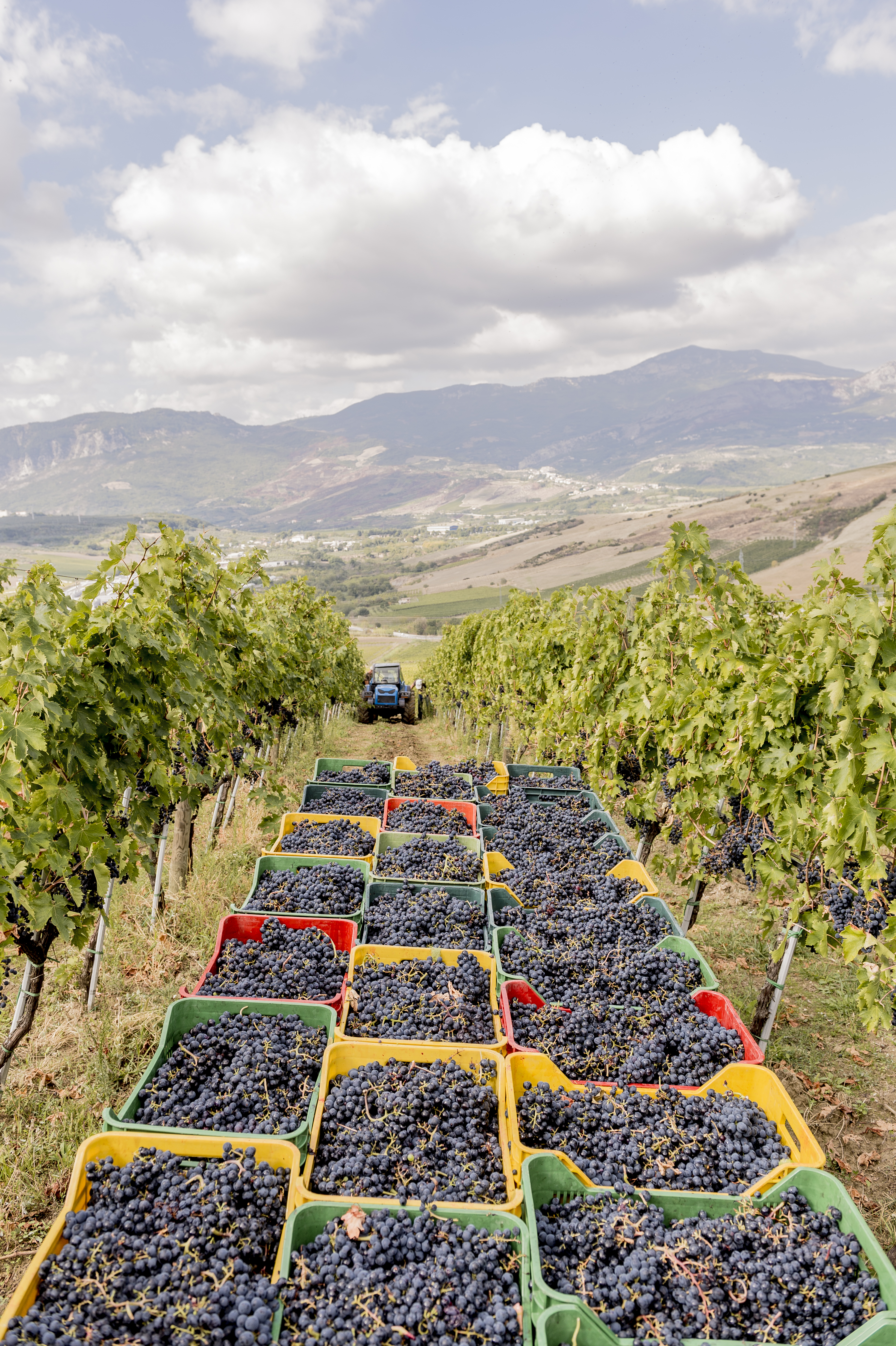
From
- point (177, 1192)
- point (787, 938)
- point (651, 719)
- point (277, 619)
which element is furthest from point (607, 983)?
point (277, 619)

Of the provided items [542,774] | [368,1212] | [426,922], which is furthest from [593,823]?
[368,1212]

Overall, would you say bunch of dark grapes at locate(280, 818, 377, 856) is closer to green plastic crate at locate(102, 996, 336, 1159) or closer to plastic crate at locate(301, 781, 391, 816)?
plastic crate at locate(301, 781, 391, 816)

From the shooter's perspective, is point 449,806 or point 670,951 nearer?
point 670,951

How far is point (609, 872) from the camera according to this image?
5.85 metres

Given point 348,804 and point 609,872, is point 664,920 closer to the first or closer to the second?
point 609,872

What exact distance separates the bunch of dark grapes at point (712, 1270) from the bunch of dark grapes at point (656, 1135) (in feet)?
0.64

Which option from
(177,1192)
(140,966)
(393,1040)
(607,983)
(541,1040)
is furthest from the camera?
(140,966)

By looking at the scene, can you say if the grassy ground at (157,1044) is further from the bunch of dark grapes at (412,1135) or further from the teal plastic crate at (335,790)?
the bunch of dark grapes at (412,1135)

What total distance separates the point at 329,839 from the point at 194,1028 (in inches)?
101

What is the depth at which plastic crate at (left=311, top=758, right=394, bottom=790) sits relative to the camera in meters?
7.95

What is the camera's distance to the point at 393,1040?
11.3ft

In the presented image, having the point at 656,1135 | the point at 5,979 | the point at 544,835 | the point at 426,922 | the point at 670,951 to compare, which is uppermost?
the point at 5,979

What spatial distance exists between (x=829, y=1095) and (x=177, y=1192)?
4379 mm

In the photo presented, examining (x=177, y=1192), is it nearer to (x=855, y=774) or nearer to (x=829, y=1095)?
(x=855, y=774)
